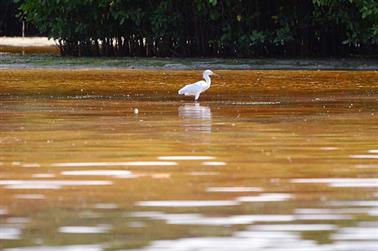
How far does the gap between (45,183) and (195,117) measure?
5.97 meters

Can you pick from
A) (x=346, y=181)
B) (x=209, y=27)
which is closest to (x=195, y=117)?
(x=346, y=181)

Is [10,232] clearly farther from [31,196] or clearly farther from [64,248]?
[31,196]

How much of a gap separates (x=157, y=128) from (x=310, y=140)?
1.79 metres

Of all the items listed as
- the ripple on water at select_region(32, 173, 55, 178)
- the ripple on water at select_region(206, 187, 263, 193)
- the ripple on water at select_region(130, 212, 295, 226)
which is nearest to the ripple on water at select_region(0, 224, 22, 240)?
the ripple on water at select_region(130, 212, 295, 226)

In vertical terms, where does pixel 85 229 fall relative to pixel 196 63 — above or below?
above

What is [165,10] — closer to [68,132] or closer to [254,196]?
[68,132]

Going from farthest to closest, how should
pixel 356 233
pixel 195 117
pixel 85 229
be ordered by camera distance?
pixel 195 117 < pixel 85 229 < pixel 356 233

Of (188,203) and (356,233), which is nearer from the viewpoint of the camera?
(356,233)

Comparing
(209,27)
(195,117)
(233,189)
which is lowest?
(209,27)

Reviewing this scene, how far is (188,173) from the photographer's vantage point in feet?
30.4

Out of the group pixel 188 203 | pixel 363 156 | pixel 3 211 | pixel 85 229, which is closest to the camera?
pixel 85 229

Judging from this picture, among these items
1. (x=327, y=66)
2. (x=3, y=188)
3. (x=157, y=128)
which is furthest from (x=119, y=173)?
(x=327, y=66)

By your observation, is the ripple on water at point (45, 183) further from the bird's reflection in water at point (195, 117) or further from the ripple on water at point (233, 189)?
the bird's reflection in water at point (195, 117)

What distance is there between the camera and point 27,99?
17516 mm
